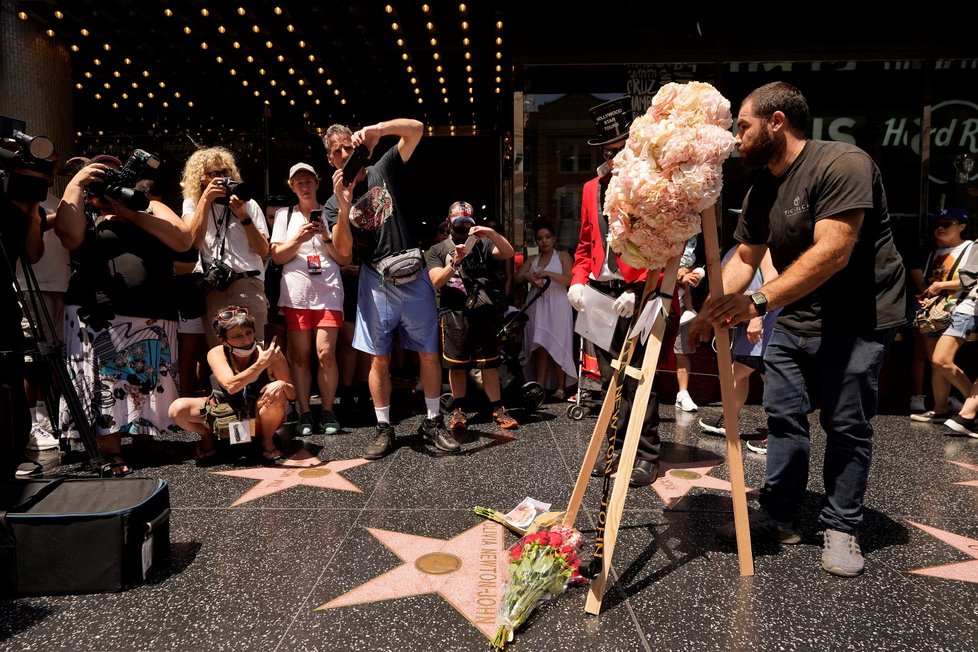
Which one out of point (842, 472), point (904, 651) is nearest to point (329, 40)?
point (842, 472)

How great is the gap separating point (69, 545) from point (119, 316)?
1858mm

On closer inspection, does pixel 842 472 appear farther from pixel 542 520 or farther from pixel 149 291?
pixel 149 291

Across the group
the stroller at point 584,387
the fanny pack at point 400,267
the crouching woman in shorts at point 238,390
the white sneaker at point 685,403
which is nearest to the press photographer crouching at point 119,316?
the crouching woman in shorts at point 238,390

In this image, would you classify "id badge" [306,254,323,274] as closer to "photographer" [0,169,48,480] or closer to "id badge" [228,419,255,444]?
"id badge" [228,419,255,444]

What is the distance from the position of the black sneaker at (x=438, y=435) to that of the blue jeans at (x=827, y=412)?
212cm

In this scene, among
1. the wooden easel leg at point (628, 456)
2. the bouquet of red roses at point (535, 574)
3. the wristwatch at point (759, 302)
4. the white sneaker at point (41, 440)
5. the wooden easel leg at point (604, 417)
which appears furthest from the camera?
the white sneaker at point (41, 440)

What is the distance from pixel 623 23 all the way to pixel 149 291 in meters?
6.27

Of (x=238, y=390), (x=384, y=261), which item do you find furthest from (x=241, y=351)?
(x=384, y=261)

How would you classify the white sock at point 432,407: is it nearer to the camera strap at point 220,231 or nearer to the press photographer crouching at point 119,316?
the press photographer crouching at point 119,316

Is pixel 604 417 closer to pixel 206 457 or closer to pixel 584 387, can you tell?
pixel 206 457

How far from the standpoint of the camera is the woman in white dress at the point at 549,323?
6.16 meters

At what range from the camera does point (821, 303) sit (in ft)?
8.84

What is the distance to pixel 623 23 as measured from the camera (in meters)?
7.52

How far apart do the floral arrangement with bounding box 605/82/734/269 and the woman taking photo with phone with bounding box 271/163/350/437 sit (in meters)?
3.06
